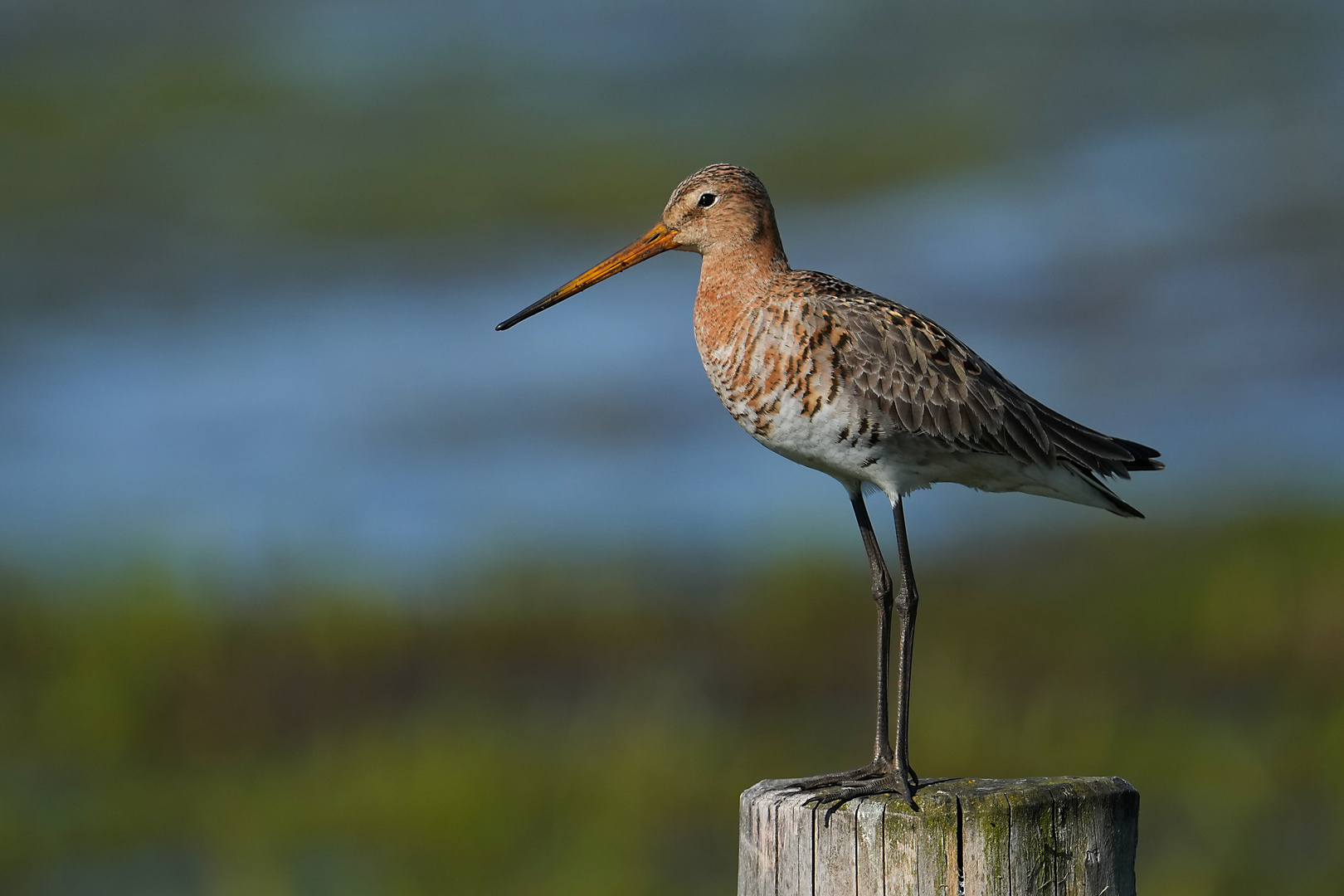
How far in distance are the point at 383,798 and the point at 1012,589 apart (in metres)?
6.66

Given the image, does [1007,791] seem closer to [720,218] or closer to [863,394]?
[863,394]

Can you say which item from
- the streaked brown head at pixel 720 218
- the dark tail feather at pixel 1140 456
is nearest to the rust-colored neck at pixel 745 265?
the streaked brown head at pixel 720 218

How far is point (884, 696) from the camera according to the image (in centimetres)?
578

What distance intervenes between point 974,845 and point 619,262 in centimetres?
301

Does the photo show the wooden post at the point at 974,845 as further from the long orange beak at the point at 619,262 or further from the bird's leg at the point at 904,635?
the long orange beak at the point at 619,262

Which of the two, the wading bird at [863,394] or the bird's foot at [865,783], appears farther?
the wading bird at [863,394]

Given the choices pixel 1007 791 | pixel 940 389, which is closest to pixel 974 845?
pixel 1007 791

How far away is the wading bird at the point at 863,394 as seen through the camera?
18.1 ft

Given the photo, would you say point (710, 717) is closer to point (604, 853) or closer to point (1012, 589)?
point (604, 853)

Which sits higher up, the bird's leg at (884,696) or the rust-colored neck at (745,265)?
the rust-colored neck at (745,265)

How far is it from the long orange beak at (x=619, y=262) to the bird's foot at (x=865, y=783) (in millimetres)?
2271

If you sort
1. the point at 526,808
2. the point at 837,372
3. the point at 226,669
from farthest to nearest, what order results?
the point at 226,669 → the point at 526,808 → the point at 837,372

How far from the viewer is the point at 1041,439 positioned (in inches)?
230

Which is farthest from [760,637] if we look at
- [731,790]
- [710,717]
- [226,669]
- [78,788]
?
[78,788]
